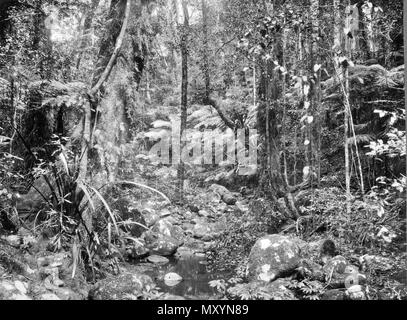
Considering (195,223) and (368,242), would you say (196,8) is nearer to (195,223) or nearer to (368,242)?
(195,223)

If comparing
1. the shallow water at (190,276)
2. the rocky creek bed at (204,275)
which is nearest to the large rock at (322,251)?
the rocky creek bed at (204,275)

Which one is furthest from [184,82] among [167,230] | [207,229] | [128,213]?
[128,213]

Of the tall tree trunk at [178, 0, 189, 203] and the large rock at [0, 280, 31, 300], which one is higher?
the tall tree trunk at [178, 0, 189, 203]

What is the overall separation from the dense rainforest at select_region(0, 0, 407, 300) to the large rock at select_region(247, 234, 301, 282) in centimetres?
2

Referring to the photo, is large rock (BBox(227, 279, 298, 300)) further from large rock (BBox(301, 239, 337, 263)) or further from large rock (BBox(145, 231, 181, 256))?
large rock (BBox(145, 231, 181, 256))

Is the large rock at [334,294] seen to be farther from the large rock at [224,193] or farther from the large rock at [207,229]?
the large rock at [224,193]

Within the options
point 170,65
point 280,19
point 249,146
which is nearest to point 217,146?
point 249,146

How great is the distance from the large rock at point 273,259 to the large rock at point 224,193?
14.1ft

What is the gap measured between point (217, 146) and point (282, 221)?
482 cm

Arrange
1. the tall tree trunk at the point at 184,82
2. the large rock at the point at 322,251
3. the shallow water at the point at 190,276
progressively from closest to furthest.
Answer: the shallow water at the point at 190,276
the large rock at the point at 322,251
the tall tree trunk at the point at 184,82

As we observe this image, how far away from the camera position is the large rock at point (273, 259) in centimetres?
382

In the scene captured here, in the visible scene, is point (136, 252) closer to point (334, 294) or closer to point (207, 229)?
point (207, 229)

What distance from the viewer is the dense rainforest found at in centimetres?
344

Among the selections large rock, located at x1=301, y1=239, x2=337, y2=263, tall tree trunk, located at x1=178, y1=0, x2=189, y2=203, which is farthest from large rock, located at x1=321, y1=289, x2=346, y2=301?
tall tree trunk, located at x1=178, y1=0, x2=189, y2=203
